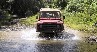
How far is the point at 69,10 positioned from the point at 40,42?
17.6 metres

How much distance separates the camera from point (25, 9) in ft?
148

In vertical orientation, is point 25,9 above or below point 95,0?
below

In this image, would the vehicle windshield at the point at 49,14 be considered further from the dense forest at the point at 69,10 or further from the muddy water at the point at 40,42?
the dense forest at the point at 69,10

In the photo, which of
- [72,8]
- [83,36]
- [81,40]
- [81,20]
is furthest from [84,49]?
[72,8]

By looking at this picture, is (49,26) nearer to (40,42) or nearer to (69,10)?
(40,42)

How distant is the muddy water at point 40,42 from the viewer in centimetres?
1672

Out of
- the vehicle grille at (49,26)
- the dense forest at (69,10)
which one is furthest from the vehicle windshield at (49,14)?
the dense forest at (69,10)

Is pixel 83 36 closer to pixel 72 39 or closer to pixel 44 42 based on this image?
pixel 72 39

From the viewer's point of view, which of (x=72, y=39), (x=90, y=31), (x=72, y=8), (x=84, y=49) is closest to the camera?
(x=84, y=49)

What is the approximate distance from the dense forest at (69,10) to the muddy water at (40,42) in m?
4.06

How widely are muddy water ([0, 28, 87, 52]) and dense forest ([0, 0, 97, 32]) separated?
13.3 feet

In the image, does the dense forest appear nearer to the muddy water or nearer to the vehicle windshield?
the vehicle windshield

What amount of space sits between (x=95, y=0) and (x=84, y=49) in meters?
15.4

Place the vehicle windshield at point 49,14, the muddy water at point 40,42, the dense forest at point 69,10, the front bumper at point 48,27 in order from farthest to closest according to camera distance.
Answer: the dense forest at point 69,10
the vehicle windshield at point 49,14
the front bumper at point 48,27
the muddy water at point 40,42
